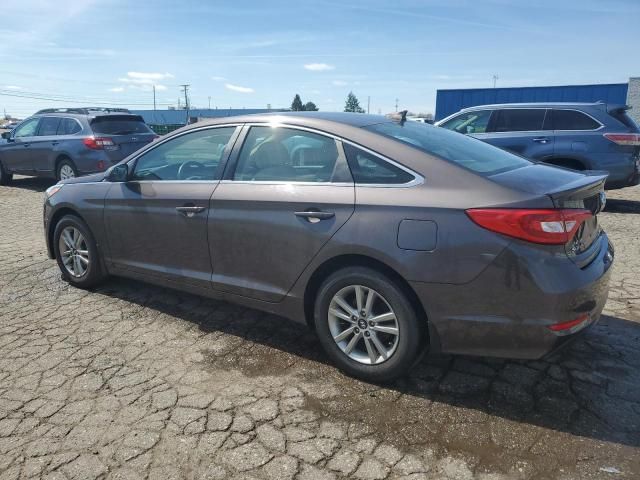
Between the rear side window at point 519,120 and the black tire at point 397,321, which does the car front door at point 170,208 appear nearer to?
the black tire at point 397,321

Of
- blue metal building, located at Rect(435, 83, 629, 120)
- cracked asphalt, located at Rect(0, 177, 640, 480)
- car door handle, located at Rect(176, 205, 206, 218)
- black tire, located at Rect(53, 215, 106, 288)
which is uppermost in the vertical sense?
blue metal building, located at Rect(435, 83, 629, 120)

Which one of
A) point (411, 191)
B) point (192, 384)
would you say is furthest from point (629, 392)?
point (192, 384)

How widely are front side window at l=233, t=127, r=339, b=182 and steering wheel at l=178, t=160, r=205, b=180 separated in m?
0.46

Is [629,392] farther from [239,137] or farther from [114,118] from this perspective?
[114,118]

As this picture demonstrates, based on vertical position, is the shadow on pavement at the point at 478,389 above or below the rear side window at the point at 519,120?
below

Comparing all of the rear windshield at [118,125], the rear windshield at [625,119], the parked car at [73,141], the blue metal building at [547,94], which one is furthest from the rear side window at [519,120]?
the blue metal building at [547,94]

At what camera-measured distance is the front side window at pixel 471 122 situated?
9.06 meters

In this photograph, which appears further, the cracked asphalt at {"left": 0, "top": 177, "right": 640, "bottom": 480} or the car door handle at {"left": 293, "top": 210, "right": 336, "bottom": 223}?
the car door handle at {"left": 293, "top": 210, "right": 336, "bottom": 223}

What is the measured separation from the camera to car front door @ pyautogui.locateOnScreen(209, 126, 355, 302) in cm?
311

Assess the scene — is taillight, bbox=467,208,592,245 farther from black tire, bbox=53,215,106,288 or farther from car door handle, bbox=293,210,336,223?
black tire, bbox=53,215,106,288

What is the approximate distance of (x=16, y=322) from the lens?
412 centimetres

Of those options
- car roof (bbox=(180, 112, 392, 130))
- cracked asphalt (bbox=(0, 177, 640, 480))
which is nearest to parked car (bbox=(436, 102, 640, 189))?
cracked asphalt (bbox=(0, 177, 640, 480))

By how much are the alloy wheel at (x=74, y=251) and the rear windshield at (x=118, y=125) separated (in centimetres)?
642

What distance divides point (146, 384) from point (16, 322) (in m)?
1.71
